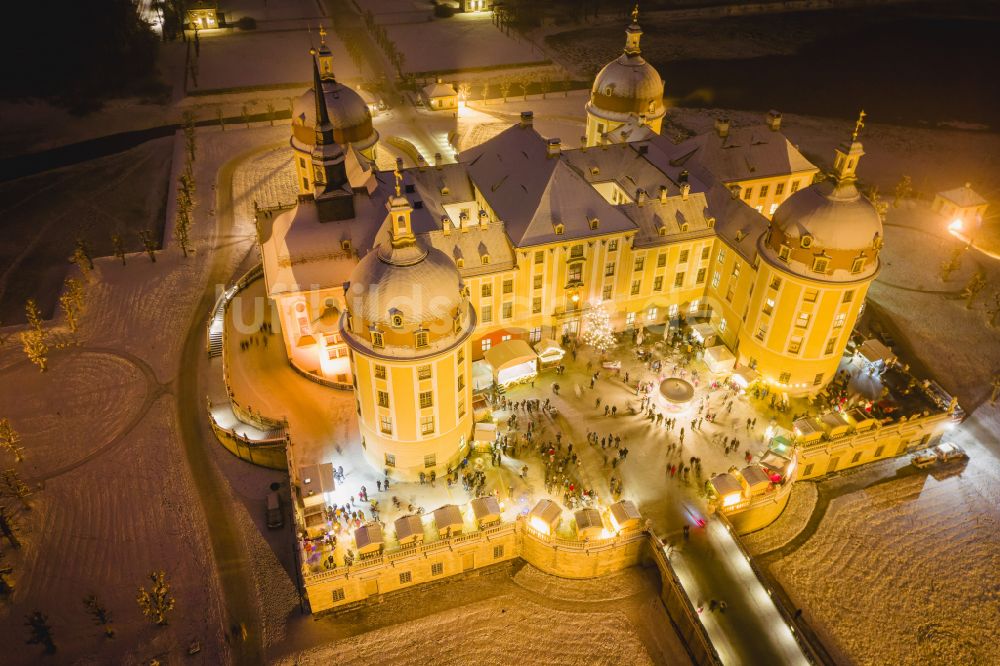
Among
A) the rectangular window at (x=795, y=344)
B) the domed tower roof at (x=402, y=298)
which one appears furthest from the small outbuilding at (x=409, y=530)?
the rectangular window at (x=795, y=344)

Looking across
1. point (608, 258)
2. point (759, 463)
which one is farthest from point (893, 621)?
point (608, 258)

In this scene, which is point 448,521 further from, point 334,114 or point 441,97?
point 441,97

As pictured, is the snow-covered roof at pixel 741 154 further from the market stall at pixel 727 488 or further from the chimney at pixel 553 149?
the market stall at pixel 727 488

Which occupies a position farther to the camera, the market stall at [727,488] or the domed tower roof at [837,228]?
the domed tower roof at [837,228]

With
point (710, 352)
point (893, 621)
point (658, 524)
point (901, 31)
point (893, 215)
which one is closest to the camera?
point (893, 621)

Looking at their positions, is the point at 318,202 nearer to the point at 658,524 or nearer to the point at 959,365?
the point at 658,524

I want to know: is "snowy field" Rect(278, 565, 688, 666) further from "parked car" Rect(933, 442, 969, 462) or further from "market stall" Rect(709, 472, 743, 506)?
"parked car" Rect(933, 442, 969, 462)

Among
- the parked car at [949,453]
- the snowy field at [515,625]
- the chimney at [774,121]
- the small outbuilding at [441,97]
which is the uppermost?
the chimney at [774,121]

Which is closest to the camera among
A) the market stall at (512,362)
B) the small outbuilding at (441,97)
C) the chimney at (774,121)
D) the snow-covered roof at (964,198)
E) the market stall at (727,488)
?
the market stall at (727,488)
